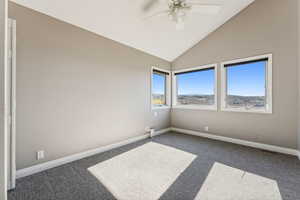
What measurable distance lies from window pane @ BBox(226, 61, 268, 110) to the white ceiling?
127cm

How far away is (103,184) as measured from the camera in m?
1.79

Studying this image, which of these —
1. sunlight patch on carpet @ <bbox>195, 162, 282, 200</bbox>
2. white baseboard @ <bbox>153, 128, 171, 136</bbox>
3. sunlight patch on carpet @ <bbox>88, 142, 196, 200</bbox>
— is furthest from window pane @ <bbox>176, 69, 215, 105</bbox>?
sunlight patch on carpet @ <bbox>195, 162, 282, 200</bbox>

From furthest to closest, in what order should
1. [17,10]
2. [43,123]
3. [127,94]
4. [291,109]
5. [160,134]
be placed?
[160,134] → [127,94] → [291,109] → [43,123] → [17,10]

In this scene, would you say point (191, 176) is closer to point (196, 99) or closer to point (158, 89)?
point (196, 99)

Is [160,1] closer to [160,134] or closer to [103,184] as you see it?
[103,184]

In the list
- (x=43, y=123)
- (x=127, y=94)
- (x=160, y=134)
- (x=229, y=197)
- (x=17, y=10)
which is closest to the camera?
(x=229, y=197)

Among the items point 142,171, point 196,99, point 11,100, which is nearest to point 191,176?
point 142,171

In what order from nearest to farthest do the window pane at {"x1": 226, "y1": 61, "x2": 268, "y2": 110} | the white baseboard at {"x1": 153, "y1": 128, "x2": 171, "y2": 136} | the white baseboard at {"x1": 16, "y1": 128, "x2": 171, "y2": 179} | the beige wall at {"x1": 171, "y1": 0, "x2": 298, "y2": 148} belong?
1. the white baseboard at {"x1": 16, "y1": 128, "x2": 171, "y2": 179}
2. the beige wall at {"x1": 171, "y1": 0, "x2": 298, "y2": 148}
3. the window pane at {"x1": 226, "y1": 61, "x2": 268, "y2": 110}
4. the white baseboard at {"x1": 153, "y1": 128, "x2": 171, "y2": 136}

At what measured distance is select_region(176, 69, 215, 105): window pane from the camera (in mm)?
3906

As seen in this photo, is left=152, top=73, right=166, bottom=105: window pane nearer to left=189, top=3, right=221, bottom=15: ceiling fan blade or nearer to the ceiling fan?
the ceiling fan

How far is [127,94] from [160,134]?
5.37 feet

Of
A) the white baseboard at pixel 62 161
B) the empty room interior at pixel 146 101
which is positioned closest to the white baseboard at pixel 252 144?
the empty room interior at pixel 146 101

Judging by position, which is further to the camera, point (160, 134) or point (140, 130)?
point (160, 134)

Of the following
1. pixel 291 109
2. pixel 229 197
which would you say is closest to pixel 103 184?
pixel 229 197
